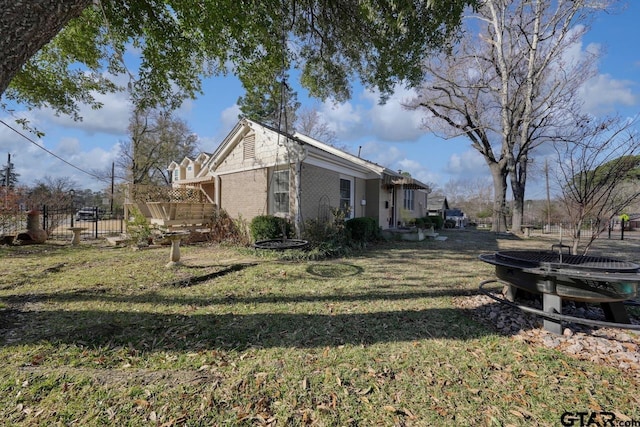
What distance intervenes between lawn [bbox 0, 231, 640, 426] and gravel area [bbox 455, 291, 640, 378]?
17 cm

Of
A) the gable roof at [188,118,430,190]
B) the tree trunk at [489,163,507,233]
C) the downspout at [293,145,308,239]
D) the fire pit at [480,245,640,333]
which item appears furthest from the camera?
the tree trunk at [489,163,507,233]

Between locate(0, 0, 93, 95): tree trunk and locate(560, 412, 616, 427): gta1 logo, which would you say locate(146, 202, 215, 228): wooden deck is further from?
locate(560, 412, 616, 427): gta1 logo

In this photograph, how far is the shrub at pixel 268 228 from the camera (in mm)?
9695

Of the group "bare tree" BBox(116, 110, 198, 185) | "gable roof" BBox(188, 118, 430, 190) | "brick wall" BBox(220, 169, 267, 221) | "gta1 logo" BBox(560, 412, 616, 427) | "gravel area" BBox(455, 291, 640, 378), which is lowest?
"gta1 logo" BBox(560, 412, 616, 427)

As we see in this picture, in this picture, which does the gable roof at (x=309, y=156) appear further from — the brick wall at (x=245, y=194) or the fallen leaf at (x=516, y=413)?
the fallen leaf at (x=516, y=413)

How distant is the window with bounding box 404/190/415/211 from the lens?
18.5 meters

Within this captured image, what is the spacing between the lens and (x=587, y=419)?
215 centimetres

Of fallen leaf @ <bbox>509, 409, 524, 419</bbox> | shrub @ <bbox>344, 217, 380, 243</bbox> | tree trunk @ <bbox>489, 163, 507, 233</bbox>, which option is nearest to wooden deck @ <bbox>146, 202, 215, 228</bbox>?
shrub @ <bbox>344, 217, 380, 243</bbox>

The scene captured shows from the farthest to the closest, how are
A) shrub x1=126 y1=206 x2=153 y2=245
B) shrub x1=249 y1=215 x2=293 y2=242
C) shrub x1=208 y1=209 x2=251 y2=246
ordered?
shrub x1=208 y1=209 x2=251 y2=246
shrub x1=126 y1=206 x2=153 y2=245
shrub x1=249 y1=215 x2=293 y2=242

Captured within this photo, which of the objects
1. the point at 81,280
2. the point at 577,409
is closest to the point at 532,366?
the point at 577,409

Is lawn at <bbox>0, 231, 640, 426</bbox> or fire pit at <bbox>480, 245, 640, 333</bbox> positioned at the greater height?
fire pit at <bbox>480, 245, 640, 333</bbox>

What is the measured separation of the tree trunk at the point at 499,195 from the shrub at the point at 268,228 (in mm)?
16433

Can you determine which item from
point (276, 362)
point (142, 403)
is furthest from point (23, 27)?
point (276, 362)

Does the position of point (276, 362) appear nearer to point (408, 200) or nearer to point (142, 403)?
point (142, 403)
